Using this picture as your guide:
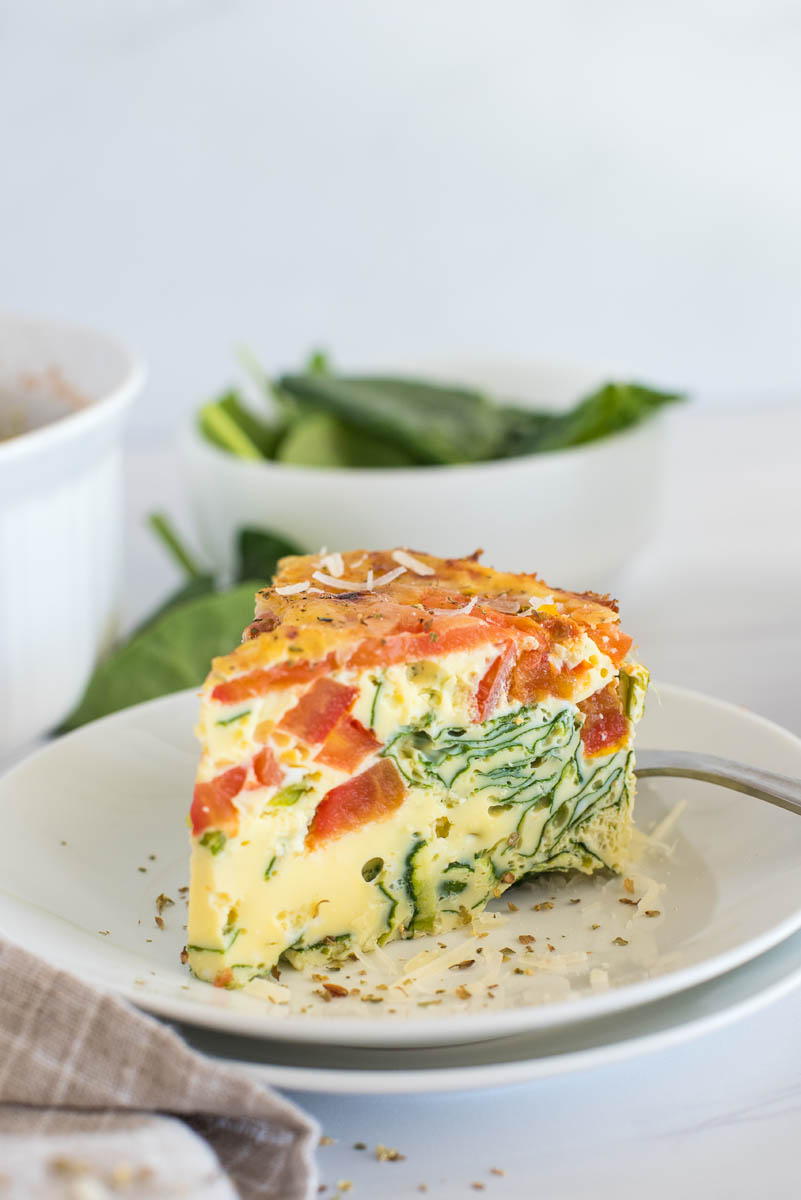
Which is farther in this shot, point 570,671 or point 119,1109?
point 570,671

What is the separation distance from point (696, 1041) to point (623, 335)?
8.33ft

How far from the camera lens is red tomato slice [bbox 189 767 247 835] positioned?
0.97m

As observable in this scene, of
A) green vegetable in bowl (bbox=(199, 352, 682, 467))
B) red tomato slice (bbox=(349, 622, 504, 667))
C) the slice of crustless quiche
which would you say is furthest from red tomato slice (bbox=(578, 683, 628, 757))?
green vegetable in bowl (bbox=(199, 352, 682, 467))

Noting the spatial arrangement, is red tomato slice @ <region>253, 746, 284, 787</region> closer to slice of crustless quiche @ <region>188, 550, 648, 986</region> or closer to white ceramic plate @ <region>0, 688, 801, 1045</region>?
slice of crustless quiche @ <region>188, 550, 648, 986</region>

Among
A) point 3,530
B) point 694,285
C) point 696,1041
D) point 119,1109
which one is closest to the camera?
point 119,1109

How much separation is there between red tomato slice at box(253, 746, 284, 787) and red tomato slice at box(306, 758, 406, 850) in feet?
0.18

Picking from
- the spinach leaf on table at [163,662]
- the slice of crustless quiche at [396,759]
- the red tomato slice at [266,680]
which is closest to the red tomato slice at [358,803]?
the slice of crustless quiche at [396,759]

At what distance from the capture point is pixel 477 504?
1730 millimetres

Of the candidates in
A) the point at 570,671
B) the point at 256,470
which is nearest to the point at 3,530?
the point at 256,470

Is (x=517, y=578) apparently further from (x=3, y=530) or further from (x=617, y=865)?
(x=3, y=530)

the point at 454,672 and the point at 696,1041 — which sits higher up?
the point at 454,672

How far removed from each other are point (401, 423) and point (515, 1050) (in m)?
1.18

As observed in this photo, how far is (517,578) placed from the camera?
3.94 ft

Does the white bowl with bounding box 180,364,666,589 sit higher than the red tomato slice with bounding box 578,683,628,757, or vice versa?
the red tomato slice with bounding box 578,683,628,757
